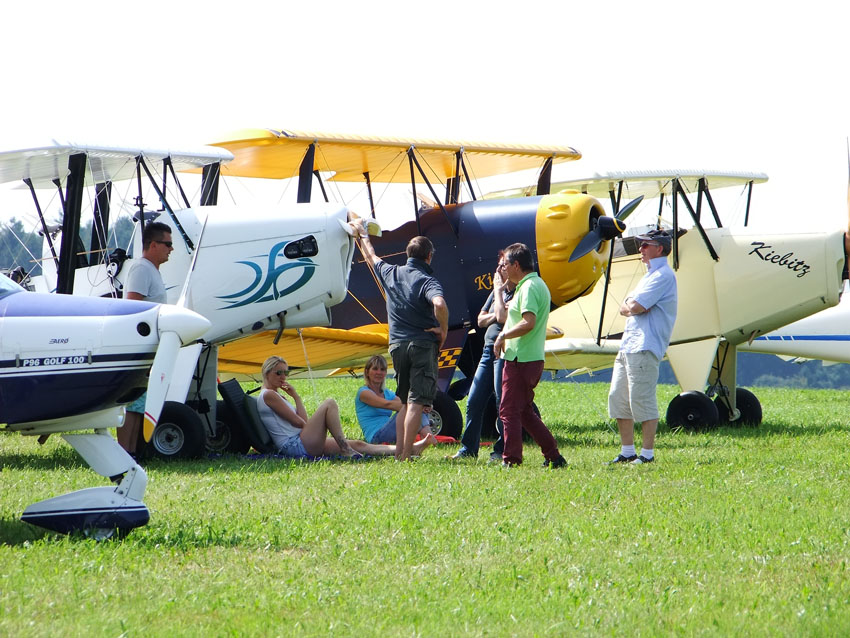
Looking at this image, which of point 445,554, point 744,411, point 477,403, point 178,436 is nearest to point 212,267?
point 178,436

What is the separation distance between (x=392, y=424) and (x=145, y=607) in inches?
188

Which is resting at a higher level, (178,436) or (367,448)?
(178,436)

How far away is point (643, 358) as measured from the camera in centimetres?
727

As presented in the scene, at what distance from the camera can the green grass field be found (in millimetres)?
3305

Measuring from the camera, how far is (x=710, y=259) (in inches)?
440

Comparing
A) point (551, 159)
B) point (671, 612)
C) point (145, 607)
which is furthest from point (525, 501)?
point (551, 159)

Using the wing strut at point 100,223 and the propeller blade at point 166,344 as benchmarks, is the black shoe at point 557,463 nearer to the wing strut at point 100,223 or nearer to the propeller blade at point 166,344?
the propeller blade at point 166,344

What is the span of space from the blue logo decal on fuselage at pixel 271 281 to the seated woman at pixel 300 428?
1.74ft

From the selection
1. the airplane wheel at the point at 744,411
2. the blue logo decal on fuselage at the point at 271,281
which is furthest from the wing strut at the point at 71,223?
the airplane wheel at the point at 744,411

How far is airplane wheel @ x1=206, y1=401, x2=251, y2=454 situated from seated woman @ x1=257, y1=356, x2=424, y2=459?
1.17 feet

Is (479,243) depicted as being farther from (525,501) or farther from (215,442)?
(525,501)

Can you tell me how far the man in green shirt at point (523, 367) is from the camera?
687 centimetres

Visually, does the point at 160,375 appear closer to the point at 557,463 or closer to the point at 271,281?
the point at 557,463

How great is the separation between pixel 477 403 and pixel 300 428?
149 centimetres
